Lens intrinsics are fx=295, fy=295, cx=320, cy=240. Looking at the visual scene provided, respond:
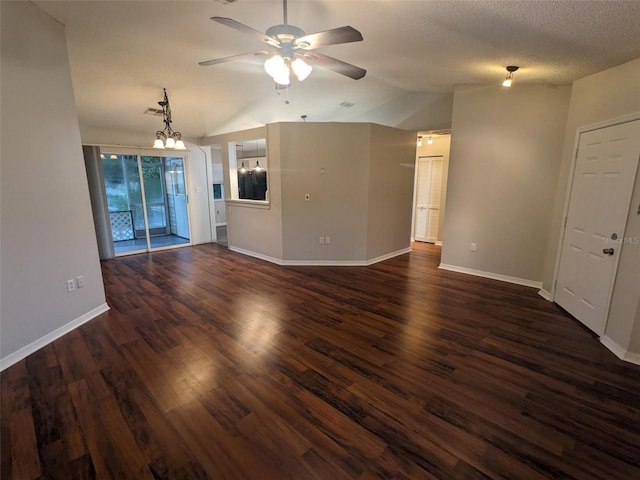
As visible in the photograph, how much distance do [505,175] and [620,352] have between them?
8.38 ft

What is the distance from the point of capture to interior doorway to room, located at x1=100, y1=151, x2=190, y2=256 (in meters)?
6.23

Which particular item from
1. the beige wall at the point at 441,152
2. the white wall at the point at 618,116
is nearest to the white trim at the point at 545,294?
the white wall at the point at 618,116

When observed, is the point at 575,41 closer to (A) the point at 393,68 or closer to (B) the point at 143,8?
(A) the point at 393,68

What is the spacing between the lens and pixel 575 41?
98.3 inches

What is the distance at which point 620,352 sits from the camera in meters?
2.60

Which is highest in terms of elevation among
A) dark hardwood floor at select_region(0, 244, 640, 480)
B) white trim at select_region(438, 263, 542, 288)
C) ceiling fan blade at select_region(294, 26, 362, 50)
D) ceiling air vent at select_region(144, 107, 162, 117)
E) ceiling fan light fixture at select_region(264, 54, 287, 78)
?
ceiling air vent at select_region(144, 107, 162, 117)

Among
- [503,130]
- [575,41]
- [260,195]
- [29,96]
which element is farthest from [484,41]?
[260,195]

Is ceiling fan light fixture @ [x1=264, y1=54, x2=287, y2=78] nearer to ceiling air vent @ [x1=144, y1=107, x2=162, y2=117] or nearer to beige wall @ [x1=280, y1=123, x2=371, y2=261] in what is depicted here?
beige wall @ [x1=280, y1=123, x2=371, y2=261]

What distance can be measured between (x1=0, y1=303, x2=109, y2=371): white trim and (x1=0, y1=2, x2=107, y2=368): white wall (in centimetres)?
1

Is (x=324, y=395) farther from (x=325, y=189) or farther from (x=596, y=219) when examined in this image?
(x=325, y=189)

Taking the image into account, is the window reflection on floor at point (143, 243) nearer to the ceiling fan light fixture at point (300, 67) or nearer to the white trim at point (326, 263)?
the white trim at point (326, 263)

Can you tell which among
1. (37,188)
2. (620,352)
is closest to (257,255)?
(37,188)

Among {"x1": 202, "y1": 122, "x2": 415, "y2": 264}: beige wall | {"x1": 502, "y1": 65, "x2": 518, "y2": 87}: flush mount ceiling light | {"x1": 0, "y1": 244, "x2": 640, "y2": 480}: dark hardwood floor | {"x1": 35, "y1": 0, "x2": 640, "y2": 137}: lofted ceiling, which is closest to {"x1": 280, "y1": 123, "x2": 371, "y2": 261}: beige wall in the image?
{"x1": 202, "y1": 122, "x2": 415, "y2": 264}: beige wall

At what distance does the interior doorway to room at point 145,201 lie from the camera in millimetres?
6230
